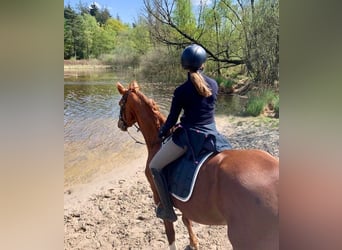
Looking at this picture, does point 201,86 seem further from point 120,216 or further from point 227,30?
point 120,216

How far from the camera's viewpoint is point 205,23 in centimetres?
150

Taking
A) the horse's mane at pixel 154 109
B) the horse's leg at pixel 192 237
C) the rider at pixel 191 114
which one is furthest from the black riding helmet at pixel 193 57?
the horse's leg at pixel 192 237

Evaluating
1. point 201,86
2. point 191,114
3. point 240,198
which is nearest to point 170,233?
point 240,198

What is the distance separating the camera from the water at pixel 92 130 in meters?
1.62

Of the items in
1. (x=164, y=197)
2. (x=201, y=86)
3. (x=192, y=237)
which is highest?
(x=201, y=86)

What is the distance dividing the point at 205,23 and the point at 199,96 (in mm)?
304

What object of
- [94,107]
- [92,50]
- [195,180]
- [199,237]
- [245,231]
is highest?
[92,50]

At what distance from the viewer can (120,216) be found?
1.65 m

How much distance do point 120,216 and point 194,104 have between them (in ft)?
1.98

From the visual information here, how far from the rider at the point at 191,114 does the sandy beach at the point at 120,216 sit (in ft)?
0.51

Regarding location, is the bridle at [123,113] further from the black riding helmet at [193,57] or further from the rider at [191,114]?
the black riding helmet at [193,57]
